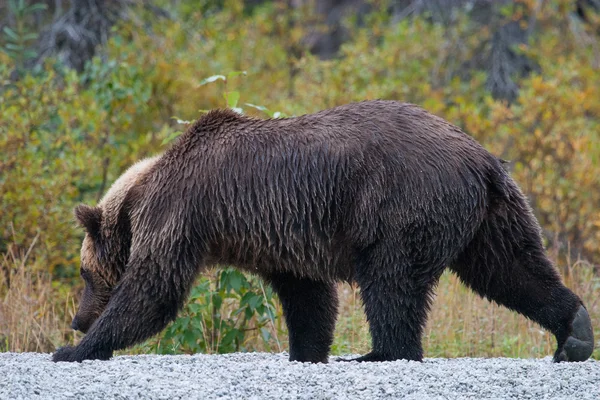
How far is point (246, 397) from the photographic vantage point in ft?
14.7

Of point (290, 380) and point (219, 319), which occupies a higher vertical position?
point (219, 319)

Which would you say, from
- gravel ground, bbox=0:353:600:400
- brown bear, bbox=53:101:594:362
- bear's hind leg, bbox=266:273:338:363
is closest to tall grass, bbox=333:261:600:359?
bear's hind leg, bbox=266:273:338:363

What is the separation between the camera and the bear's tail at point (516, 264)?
5.75 m

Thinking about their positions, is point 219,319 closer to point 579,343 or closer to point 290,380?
point 290,380

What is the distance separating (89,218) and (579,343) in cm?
337

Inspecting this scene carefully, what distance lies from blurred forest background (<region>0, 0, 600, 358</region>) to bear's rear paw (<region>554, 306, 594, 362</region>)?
168cm

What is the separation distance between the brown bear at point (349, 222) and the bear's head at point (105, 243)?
18 centimetres

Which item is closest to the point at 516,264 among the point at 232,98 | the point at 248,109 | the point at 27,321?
the point at 232,98

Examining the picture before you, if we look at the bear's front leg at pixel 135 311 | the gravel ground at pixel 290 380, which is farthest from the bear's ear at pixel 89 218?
the gravel ground at pixel 290 380

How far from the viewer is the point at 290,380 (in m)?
4.73

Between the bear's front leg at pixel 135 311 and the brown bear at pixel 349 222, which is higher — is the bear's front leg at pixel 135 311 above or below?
below

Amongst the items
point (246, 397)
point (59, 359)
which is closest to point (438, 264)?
point (246, 397)

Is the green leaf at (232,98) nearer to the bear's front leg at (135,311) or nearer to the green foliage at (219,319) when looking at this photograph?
the green foliage at (219,319)

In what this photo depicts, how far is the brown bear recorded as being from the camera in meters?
5.52
